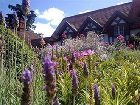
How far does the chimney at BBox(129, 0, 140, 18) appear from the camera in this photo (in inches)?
1570

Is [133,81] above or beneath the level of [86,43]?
beneath

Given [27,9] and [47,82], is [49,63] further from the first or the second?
[27,9]

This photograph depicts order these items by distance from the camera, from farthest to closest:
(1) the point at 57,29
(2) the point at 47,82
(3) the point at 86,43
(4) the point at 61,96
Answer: (1) the point at 57,29 < (3) the point at 86,43 < (4) the point at 61,96 < (2) the point at 47,82

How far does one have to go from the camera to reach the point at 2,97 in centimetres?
372

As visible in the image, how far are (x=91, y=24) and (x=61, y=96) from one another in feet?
118

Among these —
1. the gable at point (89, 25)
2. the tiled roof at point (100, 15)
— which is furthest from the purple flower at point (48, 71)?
the gable at point (89, 25)

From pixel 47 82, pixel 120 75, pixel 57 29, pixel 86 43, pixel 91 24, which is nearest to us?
pixel 47 82

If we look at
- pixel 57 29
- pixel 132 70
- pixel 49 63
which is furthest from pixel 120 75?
pixel 57 29

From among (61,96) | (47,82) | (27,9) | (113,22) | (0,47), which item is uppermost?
(113,22)

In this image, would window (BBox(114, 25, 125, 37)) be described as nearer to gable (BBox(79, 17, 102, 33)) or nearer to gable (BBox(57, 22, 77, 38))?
gable (BBox(79, 17, 102, 33))

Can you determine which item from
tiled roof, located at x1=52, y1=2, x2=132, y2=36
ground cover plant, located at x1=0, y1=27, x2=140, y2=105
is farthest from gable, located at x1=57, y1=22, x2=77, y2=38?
ground cover plant, located at x1=0, y1=27, x2=140, y2=105

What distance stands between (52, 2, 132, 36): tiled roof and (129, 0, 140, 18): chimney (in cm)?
53

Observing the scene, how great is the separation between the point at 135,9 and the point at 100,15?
4323mm

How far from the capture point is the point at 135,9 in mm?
40531
